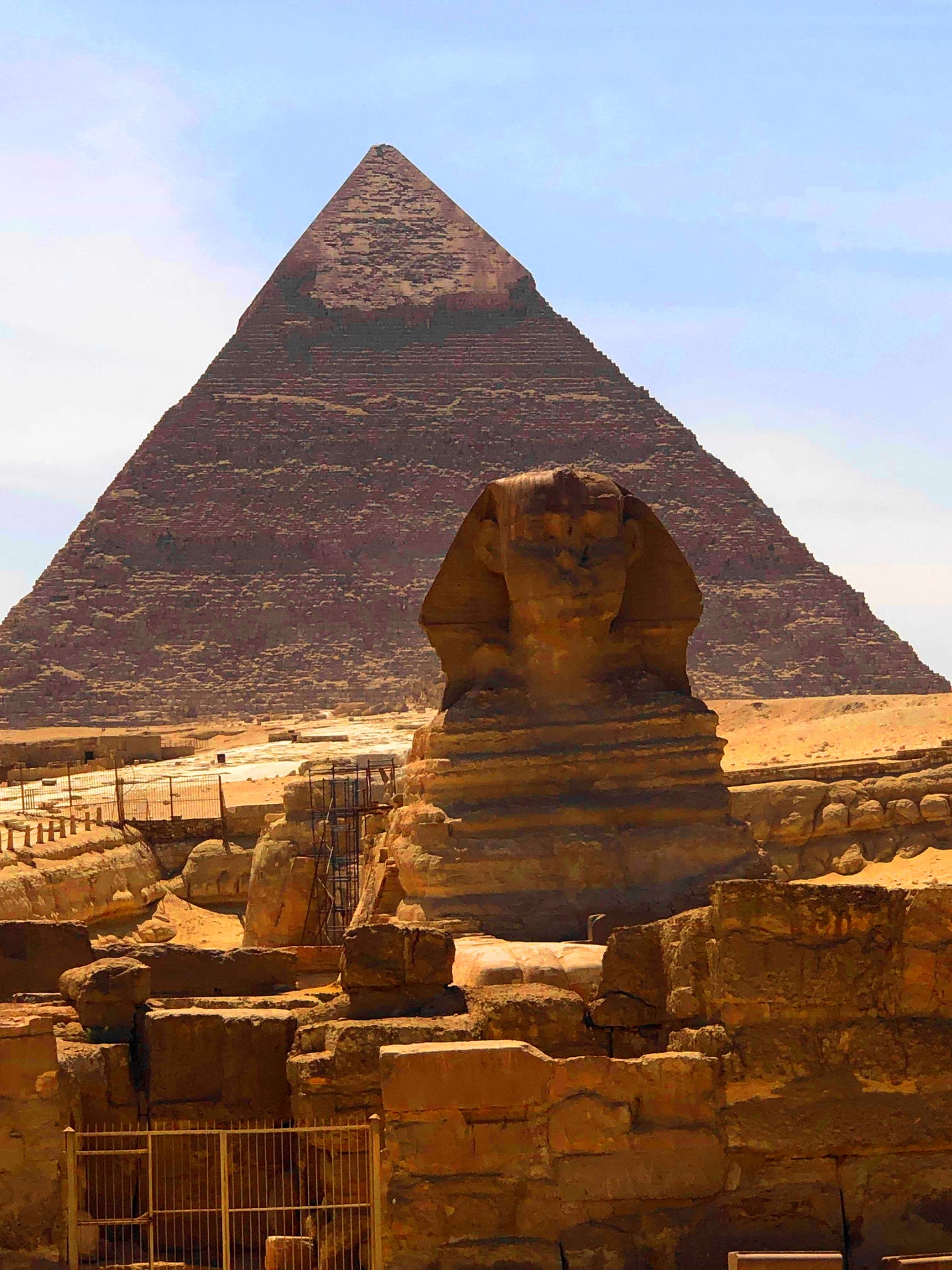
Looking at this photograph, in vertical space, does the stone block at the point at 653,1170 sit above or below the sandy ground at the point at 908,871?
below

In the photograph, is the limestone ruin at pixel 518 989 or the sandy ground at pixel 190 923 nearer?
the limestone ruin at pixel 518 989

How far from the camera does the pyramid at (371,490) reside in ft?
482

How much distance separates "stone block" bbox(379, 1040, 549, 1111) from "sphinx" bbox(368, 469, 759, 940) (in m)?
2.75

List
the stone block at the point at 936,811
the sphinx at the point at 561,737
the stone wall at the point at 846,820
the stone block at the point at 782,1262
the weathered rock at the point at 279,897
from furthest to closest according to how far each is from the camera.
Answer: the stone block at the point at 936,811
the stone wall at the point at 846,820
the weathered rock at the point at 279,897
the sphinx at the point at 561,737
the stone block at the point at 782,1262

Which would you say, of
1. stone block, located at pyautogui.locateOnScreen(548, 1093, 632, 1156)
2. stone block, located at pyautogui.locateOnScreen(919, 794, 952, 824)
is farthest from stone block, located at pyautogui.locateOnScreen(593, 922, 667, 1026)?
stone block, located at pyautogui.locateOnScreen(919, 794, 952, 824)

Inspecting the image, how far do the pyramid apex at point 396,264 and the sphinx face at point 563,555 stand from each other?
499 ft

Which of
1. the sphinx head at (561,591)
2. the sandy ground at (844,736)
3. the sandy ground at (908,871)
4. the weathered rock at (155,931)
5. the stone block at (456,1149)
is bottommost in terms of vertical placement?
the stone block at (456,1149)

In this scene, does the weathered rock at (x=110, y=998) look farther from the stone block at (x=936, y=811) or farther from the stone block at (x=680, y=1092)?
the stone block at (x=936, y=811)

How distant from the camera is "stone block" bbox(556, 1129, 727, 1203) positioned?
390 cm

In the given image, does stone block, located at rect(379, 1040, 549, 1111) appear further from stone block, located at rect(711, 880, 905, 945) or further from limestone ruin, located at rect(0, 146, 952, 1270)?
stone block, located at rect(711, 880, 905, 945)

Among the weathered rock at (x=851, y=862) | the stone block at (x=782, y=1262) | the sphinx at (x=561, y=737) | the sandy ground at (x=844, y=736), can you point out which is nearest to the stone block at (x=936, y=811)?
the weathered rock at (x=851, y=862)

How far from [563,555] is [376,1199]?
420 cm

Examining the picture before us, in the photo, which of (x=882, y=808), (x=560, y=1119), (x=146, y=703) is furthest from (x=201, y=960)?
(x=146, y=703)

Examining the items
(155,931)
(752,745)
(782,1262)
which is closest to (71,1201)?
(782,1262)
